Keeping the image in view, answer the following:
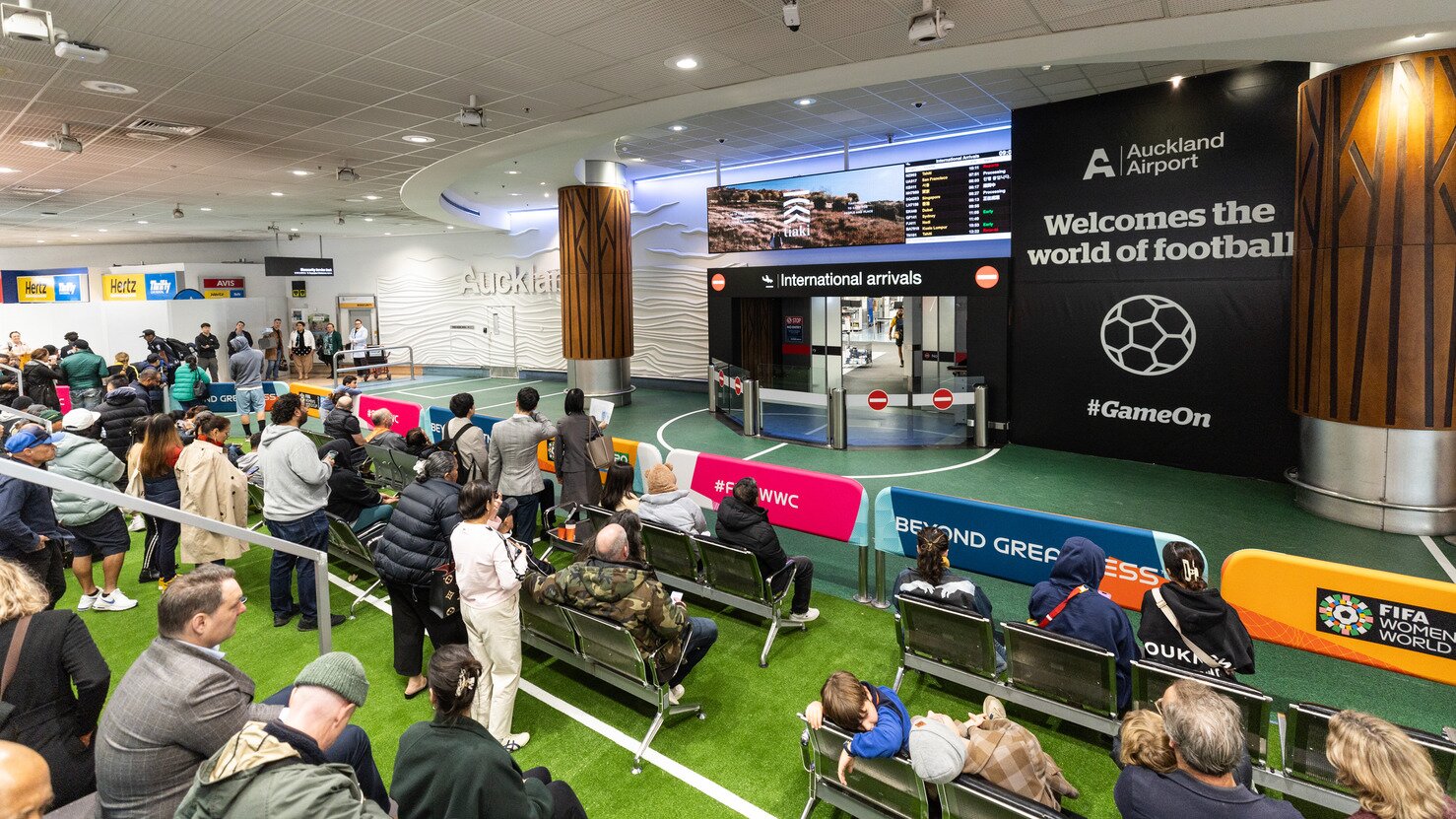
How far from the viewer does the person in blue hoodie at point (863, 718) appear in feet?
9.46

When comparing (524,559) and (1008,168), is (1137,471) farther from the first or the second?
(524,559)

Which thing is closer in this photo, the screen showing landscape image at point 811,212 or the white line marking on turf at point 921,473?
the white line marking on turf at point 921,473

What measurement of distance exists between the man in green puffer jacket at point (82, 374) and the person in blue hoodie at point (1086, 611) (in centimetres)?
1351

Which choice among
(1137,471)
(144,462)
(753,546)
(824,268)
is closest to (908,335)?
(824,268)

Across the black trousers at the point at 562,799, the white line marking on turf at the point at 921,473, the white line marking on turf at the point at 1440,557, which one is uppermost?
the white line marking on turf at the point at 921,473

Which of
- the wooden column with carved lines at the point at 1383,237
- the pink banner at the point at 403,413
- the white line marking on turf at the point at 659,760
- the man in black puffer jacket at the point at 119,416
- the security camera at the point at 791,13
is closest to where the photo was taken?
the white line marking on turf at the point at 659,760

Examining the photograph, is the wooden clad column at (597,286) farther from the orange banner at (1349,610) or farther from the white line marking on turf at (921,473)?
the orange banner at (1349,610)

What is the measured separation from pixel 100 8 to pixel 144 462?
3.23 meters

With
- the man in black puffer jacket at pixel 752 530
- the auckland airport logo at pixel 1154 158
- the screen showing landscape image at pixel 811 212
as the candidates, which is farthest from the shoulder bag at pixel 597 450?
the screen showing landscape image at pixel 811 212

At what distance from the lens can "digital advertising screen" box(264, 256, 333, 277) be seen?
2003cm

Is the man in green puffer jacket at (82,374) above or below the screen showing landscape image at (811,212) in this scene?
below

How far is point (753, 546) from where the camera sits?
5027mm

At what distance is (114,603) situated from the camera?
19.5ft

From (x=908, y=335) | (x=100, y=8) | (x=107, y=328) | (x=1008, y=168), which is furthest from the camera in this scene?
(x=107, y=328)
